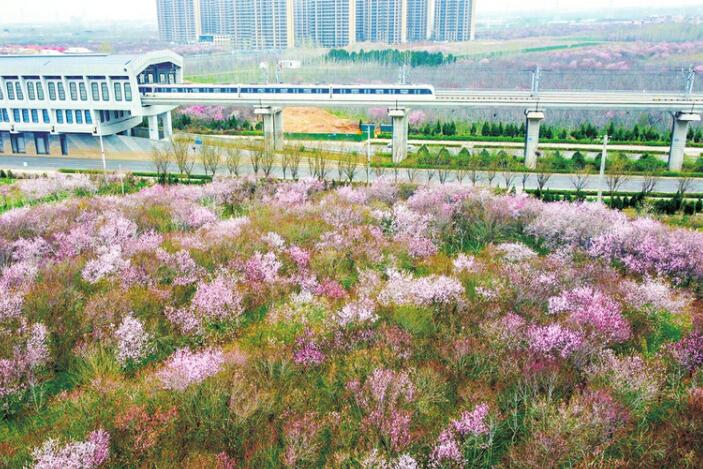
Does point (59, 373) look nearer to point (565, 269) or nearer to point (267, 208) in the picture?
point (267, 208)

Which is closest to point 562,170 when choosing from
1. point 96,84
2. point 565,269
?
point 565,269

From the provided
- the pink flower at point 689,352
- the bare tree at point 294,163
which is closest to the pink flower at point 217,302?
the pink flower at point 689,352

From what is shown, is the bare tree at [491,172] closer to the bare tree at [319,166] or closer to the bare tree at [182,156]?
the bare tree at [319,166]

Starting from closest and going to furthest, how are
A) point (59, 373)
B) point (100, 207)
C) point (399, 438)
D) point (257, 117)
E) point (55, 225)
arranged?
point (399, 438) → point (59, 373) → point (55, 225) → point (100, 207) → point (257, 117)

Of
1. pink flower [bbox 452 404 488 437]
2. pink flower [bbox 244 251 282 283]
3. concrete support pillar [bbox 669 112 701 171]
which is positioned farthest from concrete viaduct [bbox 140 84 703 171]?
pink flower [bbox 452 404 488 437]

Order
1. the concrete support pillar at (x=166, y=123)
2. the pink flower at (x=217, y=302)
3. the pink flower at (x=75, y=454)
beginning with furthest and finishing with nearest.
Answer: the concrete support pillar at (x=166, y=123) → the pink flower at (x=217, y=302) → the pink flower at (x=75, y=454)

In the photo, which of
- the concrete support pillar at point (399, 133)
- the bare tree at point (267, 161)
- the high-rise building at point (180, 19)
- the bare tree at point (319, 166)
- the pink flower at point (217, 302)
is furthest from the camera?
the high-rise building at point (180, 19)
